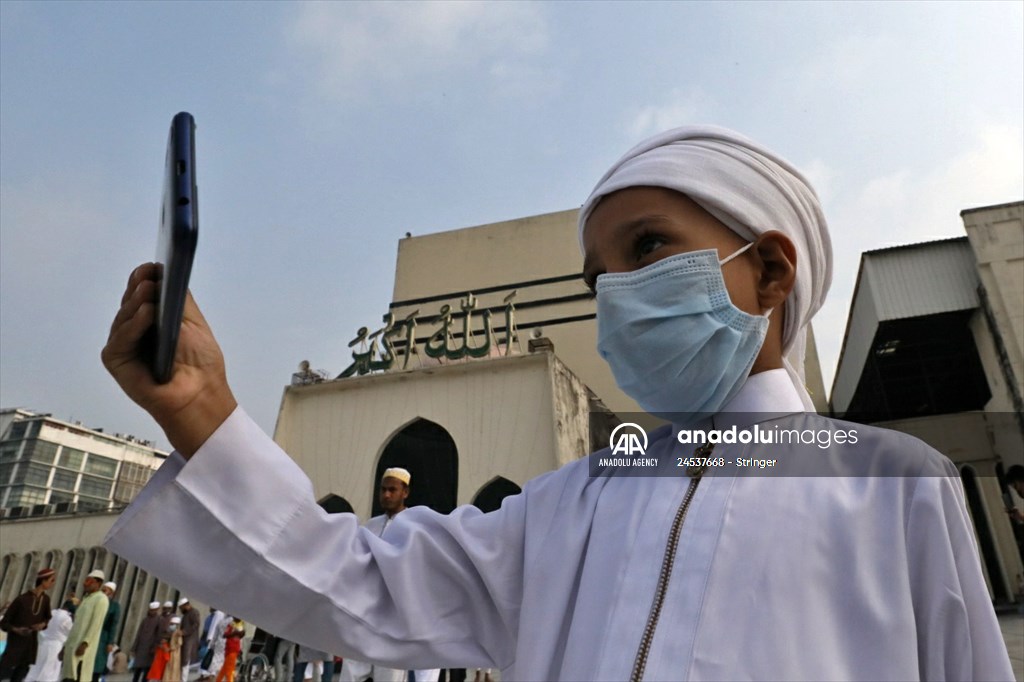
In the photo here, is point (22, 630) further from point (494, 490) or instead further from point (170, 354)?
point (170, 354)

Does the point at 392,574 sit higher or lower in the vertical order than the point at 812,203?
lower

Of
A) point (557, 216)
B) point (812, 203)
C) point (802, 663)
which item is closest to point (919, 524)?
point (802, 663)

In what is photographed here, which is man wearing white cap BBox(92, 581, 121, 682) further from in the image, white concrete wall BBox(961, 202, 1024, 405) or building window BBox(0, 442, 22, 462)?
building window BBox(0, 442, 22, 462)

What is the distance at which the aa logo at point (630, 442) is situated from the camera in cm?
128

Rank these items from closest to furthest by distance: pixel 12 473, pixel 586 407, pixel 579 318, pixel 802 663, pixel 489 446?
pixel 802 663, pixel 489 446, pixel 586 407, pixel 579 318, pixel 12 473

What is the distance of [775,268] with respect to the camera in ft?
4.24

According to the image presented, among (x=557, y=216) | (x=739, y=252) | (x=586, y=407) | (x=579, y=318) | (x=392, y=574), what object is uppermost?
(x=557, y=216)

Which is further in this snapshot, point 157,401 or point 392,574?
point 392,574

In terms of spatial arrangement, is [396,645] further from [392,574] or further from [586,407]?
[586,407]

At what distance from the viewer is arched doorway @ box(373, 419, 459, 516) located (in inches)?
526

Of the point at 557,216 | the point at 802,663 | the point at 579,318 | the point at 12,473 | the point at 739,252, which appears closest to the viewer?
the point at 802,663

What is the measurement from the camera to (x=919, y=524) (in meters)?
0.91

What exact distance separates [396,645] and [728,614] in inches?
20.1

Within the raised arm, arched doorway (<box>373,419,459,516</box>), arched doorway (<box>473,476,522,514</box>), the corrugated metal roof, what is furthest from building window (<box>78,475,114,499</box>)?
the raised arm
